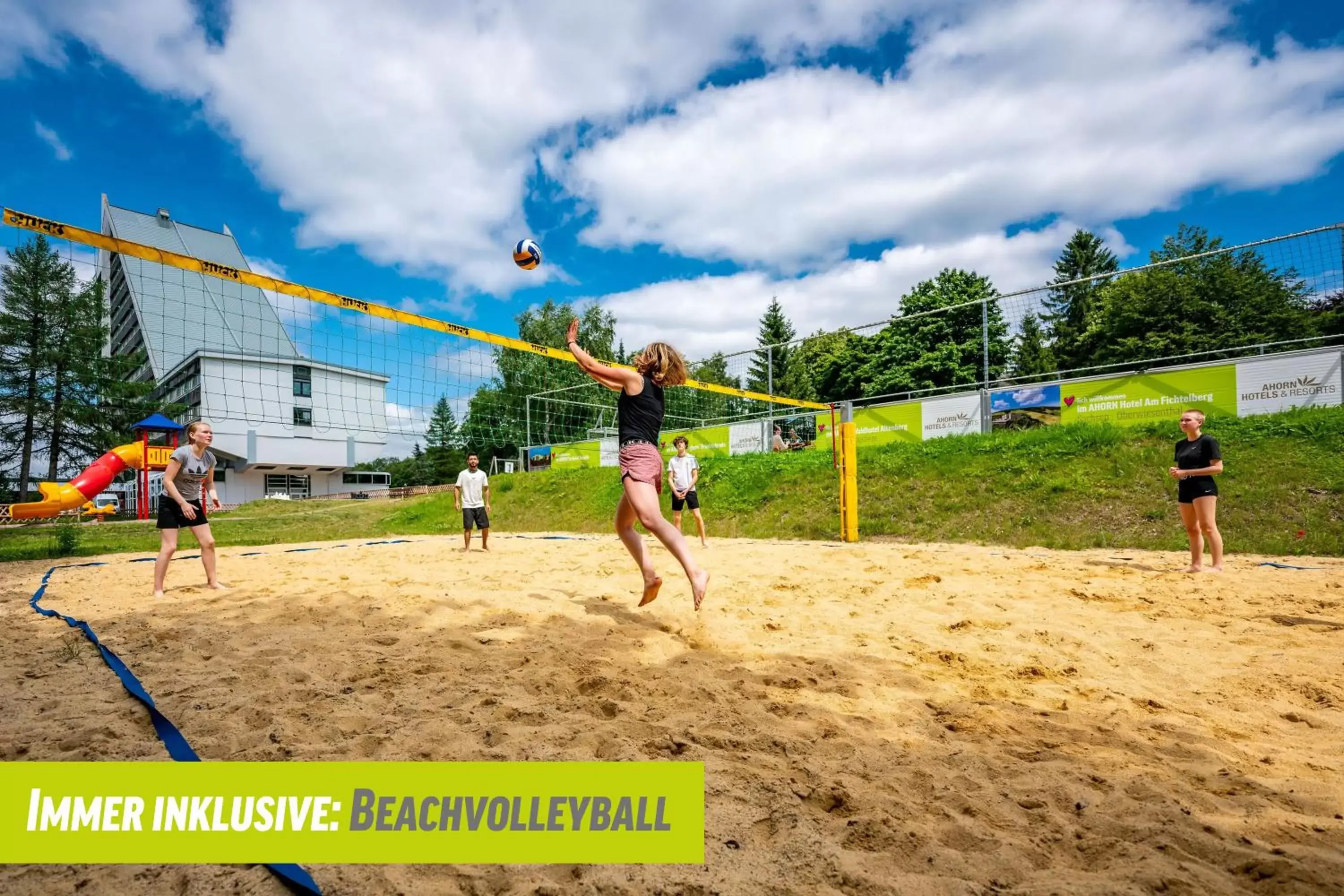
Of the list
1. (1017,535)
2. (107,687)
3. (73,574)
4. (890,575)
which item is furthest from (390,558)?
(1017,535)

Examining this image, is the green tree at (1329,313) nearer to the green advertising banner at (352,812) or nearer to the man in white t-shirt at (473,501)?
the man in white t-shirt at (473,501)

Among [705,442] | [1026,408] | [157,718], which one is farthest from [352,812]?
[705,442]

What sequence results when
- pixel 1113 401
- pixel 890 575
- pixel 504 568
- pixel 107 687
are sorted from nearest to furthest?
pixel 107 687
pixel 890 575
pixel 504 568
pixel 1113 401

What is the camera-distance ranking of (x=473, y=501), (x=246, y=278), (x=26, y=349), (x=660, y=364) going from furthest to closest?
(x=26, y=349), (x=473, y=501), (x=246, y=278), (x=660, y=364)

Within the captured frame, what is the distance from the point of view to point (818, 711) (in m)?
2.39

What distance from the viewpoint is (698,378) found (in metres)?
→ 28.4

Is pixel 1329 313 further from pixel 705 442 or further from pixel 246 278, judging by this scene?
pixel 246 278

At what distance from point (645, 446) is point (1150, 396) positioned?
10.1m

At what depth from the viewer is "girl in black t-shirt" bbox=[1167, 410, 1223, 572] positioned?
17.6 feet

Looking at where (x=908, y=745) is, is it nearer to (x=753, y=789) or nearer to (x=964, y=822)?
(x=964, y=822)

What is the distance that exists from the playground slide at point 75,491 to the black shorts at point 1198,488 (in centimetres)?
1847

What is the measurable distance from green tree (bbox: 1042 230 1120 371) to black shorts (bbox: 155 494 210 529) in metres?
13.0

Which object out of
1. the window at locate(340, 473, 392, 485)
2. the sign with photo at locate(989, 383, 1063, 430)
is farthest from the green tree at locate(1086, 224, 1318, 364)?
the window at locate(340, 473, 392, 485)

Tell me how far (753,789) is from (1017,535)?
8.23m
